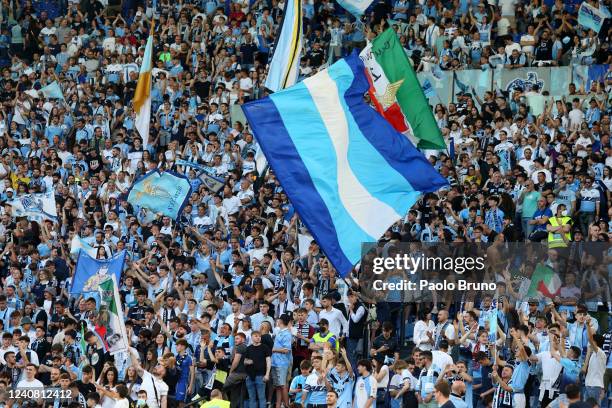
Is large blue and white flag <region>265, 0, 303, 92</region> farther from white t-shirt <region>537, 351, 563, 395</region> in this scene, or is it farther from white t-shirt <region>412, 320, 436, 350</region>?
white t-shirt <region>537, 351, 563, 395</region>

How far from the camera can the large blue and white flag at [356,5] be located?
3156cm

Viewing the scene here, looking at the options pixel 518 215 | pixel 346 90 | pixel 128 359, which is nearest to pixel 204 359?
pixel 128 359

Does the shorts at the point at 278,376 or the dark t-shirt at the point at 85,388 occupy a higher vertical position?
the shorts at the point at 278,376

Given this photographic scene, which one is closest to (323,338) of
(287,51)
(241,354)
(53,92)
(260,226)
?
(241,354)

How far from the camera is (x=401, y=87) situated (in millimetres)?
22578

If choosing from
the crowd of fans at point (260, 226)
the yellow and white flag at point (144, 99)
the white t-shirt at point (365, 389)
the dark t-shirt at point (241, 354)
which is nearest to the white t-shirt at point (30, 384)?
the crowd of fans at point (260, 226)

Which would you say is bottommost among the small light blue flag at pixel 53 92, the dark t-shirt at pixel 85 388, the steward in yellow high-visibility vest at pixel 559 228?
the dark t-shirt at pixel 85 388

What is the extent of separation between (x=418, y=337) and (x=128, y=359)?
449 cm

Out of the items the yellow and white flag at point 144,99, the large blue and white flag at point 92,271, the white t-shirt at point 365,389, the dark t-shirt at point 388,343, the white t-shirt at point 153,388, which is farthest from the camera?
the yellow and white flag at point 144,99

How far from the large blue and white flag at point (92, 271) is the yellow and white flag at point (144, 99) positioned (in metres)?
5.98

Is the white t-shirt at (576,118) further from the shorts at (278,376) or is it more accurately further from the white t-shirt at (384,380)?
the white t-shirt at (384,380)

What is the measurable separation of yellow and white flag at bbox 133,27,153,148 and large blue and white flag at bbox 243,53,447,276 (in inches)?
429

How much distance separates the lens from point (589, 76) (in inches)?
1193

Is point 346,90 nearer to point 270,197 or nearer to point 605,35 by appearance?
point 270,197
